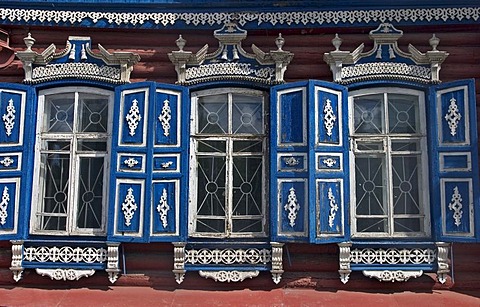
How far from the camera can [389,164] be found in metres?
4.79

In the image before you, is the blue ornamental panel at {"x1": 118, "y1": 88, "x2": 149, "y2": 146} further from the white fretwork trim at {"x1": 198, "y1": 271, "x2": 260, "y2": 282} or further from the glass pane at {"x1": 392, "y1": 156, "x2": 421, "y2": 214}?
the glass pane at {"x1": 392, "y1": 156, "x2": 421, "y2": 214}

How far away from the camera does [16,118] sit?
4.86 m

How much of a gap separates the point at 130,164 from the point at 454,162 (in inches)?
116

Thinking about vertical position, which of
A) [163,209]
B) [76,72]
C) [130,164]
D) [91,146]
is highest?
[76,72]

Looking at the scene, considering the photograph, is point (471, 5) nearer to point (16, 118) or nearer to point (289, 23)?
point (289, 23)

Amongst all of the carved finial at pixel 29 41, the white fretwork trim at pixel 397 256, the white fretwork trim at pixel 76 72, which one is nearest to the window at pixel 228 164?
the white fretwork trim at pixel 76 72

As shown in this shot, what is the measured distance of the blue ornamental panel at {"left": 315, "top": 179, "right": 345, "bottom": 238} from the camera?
453 centimetres

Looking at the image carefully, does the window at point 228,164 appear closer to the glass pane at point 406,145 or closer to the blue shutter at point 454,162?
the glass pane at point 406,145

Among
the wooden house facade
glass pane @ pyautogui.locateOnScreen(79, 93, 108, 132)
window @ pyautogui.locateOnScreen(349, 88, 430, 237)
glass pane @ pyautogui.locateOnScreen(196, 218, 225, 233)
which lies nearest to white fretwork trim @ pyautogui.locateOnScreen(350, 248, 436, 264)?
the wooden house facade

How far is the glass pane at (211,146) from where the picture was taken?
16.1ft

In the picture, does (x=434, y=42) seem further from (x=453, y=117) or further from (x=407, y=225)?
(x=407, y=225)

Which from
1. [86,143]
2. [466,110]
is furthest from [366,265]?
[86,143]

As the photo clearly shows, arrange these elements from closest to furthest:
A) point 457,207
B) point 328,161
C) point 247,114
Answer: point 457,207
point 328,161
point 247,114

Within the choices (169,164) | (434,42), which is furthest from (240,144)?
(434,42)
